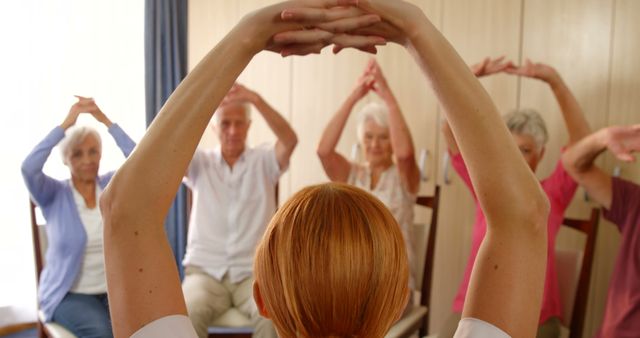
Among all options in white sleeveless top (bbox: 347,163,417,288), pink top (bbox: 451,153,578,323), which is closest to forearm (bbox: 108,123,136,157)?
white sleeveless top (bbox: 347,163,417,288)

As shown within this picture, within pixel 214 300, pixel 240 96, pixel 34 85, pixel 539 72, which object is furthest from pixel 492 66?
pixel 34 85

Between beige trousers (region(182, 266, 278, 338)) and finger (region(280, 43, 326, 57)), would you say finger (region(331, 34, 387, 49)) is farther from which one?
beige trousers (region(182, 266, 278, 338))

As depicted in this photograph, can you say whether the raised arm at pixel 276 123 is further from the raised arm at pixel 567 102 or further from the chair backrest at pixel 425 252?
the raised arm at pixel 567 102

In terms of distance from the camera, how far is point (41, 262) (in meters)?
2.45

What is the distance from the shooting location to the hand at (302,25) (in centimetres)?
79

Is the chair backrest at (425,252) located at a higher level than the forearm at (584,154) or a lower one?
lower

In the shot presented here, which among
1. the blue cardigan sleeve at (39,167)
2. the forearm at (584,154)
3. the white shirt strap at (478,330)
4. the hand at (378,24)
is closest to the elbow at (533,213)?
the white shirt strap at (478,330)

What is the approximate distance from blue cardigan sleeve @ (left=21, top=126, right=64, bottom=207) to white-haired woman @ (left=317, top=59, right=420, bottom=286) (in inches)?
45.4

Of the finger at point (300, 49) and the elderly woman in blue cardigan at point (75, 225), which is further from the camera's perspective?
the elderly woman in blue cardigan at point (75, 225)

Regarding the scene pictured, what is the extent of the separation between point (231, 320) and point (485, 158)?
6.14 feet

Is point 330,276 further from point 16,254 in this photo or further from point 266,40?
point 16,254

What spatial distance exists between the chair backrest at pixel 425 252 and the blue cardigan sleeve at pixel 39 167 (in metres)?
1.59

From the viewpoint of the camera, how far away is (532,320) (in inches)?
25.8

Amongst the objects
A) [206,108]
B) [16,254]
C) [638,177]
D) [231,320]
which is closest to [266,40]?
[206,108]
